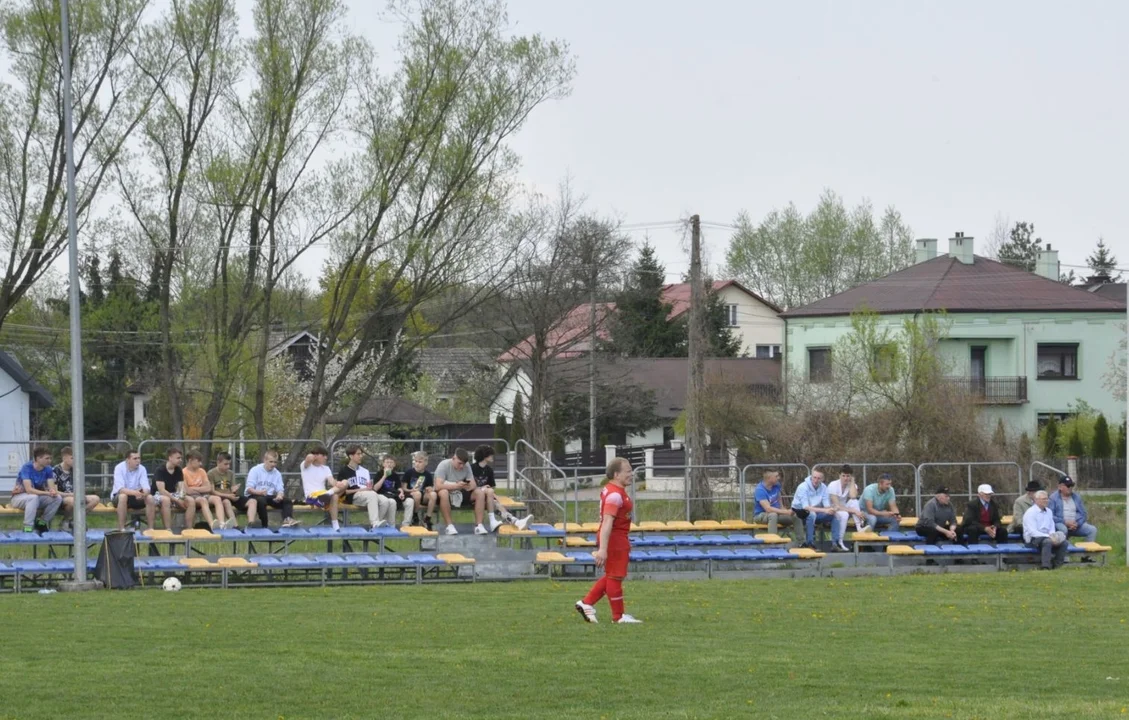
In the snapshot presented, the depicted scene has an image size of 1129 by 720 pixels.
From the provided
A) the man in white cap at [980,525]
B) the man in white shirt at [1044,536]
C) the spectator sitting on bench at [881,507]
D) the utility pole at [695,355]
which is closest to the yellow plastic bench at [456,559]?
the spectator sitting on bench at [881,507]

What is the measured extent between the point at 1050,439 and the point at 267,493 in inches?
1543

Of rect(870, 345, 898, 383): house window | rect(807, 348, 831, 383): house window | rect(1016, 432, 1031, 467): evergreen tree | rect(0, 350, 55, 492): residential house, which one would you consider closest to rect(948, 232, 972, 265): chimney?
rect(807, 348, 831, 383): house window

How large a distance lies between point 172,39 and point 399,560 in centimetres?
2002

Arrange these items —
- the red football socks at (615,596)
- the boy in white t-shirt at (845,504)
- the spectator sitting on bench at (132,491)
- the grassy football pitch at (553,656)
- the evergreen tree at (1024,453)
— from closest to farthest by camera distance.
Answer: the grassy football pitch at (553,656) < the red football socks at (615,596) < the spectator sitting on bench at (132,491) < the boy in white t-shirt at (845,504) < the evergreen tree at (1024,453)

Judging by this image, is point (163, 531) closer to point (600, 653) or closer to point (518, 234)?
point (600, 653)

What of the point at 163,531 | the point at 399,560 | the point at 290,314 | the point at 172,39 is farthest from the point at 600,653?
the point at 290,314

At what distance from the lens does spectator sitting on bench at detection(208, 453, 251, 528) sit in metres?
24.3

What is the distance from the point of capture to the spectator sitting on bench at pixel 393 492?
25.2 meters

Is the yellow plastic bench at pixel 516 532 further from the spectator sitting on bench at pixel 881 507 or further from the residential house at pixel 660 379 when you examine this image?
the residential house at pixel 660 379

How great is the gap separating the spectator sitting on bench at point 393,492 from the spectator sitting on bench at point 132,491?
3.66m

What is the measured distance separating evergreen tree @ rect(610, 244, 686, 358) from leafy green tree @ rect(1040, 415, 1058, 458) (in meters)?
19.7

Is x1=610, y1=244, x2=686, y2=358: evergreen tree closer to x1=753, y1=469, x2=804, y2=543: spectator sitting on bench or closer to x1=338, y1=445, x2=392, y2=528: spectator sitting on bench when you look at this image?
x1=753, y1=469, x2=804, y2=543: spectator sitting on bench

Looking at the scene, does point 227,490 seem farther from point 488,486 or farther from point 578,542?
point 578,542

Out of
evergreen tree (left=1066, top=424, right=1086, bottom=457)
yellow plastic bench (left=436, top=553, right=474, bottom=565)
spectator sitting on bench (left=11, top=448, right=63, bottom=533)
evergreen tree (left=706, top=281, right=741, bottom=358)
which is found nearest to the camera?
yellow plastic bench (left=436, top=553, right=474, bottom=565)
